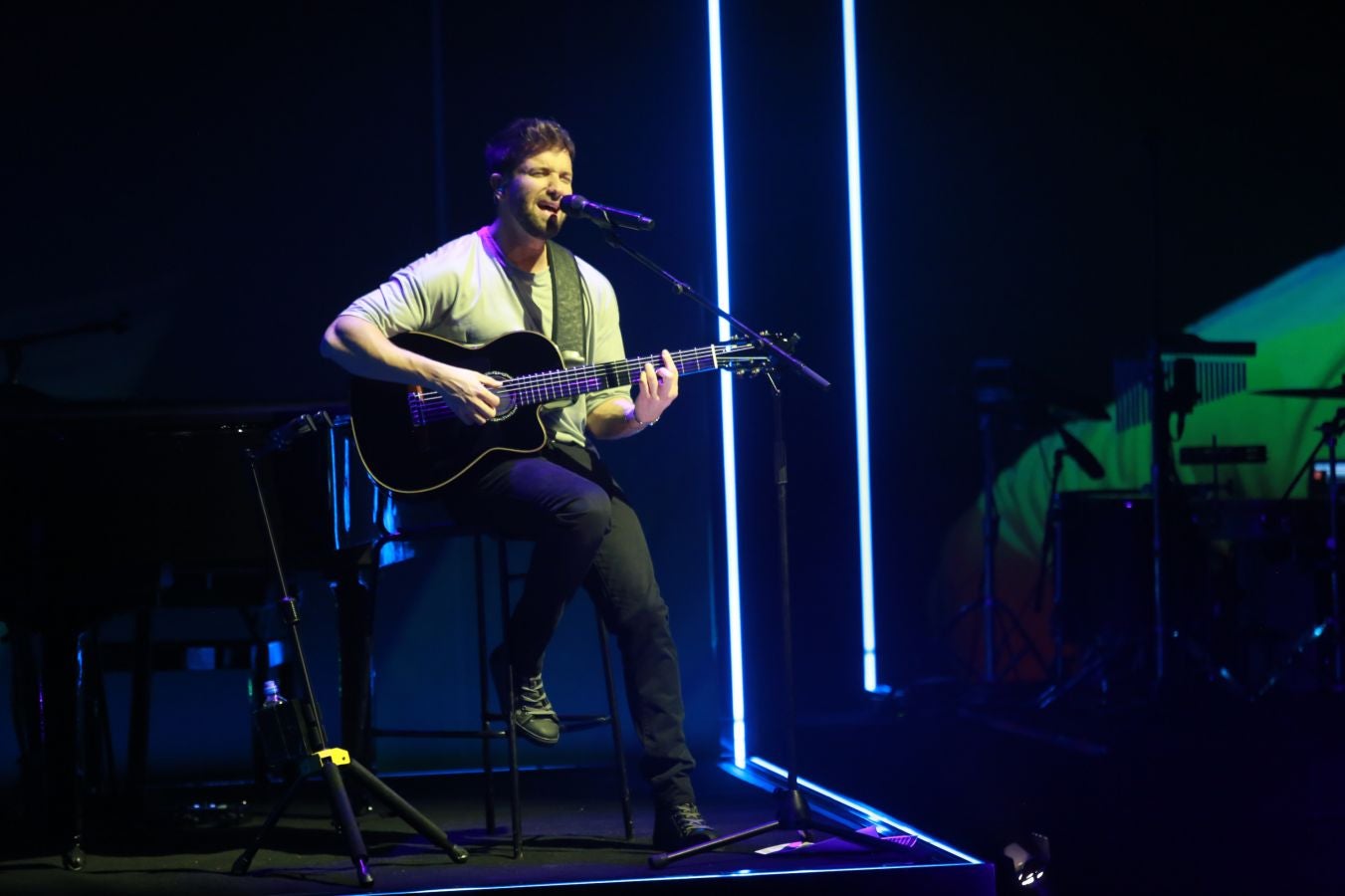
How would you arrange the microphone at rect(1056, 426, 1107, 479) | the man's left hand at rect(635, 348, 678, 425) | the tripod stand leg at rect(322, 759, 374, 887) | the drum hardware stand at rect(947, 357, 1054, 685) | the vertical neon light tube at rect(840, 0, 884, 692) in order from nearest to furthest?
1. the tripod stand leg at rect(322, 759, 374, 887)
2. the man's left hand at rect(635, 348, 678, 425)
3. the vertical neon light tube at rect(840, 0, 884, 692)
4. the drum hardware stand at rect(947, 357, 1054, 685)
5. the microphone at rect(1056, 426, 1107, 479)

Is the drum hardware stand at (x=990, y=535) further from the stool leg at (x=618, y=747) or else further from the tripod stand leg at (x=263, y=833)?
the tripod stand leg at (x=263, y=833)

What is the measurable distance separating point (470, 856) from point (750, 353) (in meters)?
1.42

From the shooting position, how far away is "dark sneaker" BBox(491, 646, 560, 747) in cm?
358

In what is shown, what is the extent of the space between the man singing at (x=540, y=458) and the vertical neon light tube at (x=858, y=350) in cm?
228

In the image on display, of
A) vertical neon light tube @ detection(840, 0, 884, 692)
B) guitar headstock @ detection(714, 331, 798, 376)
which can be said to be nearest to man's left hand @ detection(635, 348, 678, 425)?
guitar headstock @ detection(714, 331, 798, 376)

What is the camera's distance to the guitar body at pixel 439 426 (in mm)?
3629

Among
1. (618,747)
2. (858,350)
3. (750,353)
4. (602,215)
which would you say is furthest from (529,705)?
(858,350)

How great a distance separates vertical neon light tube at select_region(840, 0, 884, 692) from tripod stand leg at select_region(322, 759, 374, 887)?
3068mm

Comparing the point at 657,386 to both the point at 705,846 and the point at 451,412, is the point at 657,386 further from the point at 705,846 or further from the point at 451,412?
the point at 705,846

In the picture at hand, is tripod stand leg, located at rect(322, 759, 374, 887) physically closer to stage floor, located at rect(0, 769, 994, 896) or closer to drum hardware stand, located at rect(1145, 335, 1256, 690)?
stage floor, located at rect(0, 769, 994, 896)

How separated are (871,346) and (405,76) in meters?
2.66

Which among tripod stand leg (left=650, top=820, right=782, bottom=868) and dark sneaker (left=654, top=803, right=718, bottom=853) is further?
dark sneaker (left=654, top=803, right=718, bottom=853)

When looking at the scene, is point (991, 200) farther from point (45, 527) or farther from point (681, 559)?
point (45, 527)

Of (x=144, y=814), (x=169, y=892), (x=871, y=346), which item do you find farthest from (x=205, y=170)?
(x=871, y=346)
